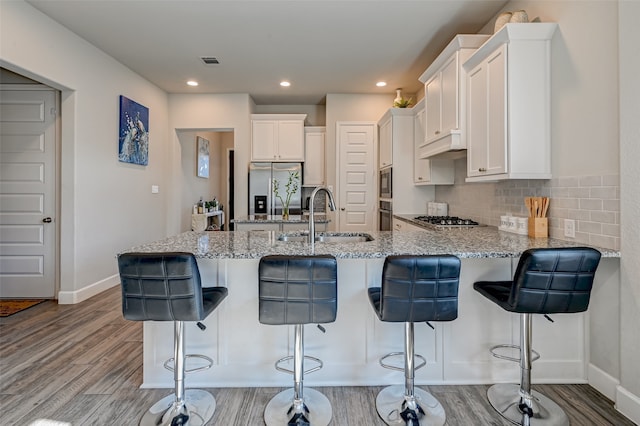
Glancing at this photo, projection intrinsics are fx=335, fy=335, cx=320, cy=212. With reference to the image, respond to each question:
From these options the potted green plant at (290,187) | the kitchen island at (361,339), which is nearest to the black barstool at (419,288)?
the kitchen island at (361,339)

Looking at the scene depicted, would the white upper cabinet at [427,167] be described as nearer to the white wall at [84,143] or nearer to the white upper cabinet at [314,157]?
the white upper cabinet at [314,157]

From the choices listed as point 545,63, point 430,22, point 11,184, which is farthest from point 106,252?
point 545,63

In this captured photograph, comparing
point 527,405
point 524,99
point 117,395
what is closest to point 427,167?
point 524,99

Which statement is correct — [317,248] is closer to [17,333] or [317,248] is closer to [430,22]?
[430,22]

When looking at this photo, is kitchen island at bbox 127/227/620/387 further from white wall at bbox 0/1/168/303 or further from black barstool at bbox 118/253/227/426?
white wall at bbox 0/1/168/303

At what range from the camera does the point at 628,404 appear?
1744mm

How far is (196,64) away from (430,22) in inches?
110

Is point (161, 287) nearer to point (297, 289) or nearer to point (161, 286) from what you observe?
point (161, 286)

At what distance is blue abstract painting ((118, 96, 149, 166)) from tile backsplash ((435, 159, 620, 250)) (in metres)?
4.24

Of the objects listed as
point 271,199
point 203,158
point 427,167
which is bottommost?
point 271,199

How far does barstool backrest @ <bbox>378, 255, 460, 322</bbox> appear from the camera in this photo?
A: 1525 mm

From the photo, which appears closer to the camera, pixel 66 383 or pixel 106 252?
pixel 66 383

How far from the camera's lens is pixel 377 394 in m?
1.96

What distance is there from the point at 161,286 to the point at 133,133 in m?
3.66
